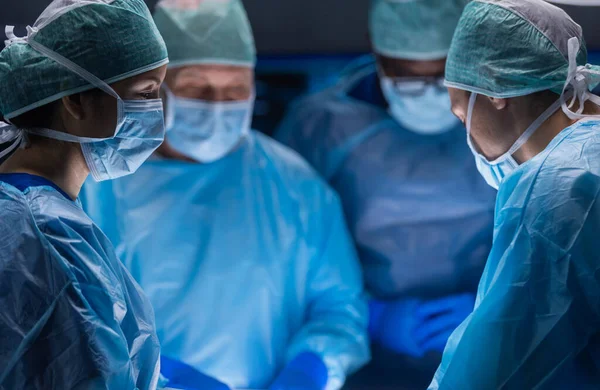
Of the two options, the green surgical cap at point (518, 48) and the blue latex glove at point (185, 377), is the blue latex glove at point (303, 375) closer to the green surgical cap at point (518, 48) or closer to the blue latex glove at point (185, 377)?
the blue latex glove at point (185, 377)

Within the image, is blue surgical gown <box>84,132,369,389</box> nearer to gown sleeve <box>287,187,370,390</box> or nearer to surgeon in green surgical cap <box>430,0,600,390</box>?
gown sleeve <box>287,187,370,390</box>

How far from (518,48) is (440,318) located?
1222mm

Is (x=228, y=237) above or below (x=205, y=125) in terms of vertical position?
below

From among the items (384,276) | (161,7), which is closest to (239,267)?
(384,276)

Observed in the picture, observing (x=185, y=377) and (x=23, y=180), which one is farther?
(x=185, y=377)

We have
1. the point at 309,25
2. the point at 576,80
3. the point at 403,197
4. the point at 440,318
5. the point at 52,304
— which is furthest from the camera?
the point at 309,25

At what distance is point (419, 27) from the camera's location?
249 cm

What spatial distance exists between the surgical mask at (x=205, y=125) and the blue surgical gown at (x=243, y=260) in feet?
0.20

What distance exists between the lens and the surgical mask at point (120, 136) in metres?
1.37

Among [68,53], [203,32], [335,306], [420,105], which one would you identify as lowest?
[335,306]

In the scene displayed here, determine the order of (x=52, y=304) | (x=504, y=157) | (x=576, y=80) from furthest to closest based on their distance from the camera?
(x=504, y=157) < (x=576, y=80) < (x=52, y=304)

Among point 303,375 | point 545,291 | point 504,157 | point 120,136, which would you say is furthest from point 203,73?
point 545,291

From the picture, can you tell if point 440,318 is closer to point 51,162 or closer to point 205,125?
point 205,125

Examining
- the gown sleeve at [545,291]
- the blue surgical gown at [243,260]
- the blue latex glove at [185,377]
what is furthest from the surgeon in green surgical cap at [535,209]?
the blue surgical gown at [243,260]
